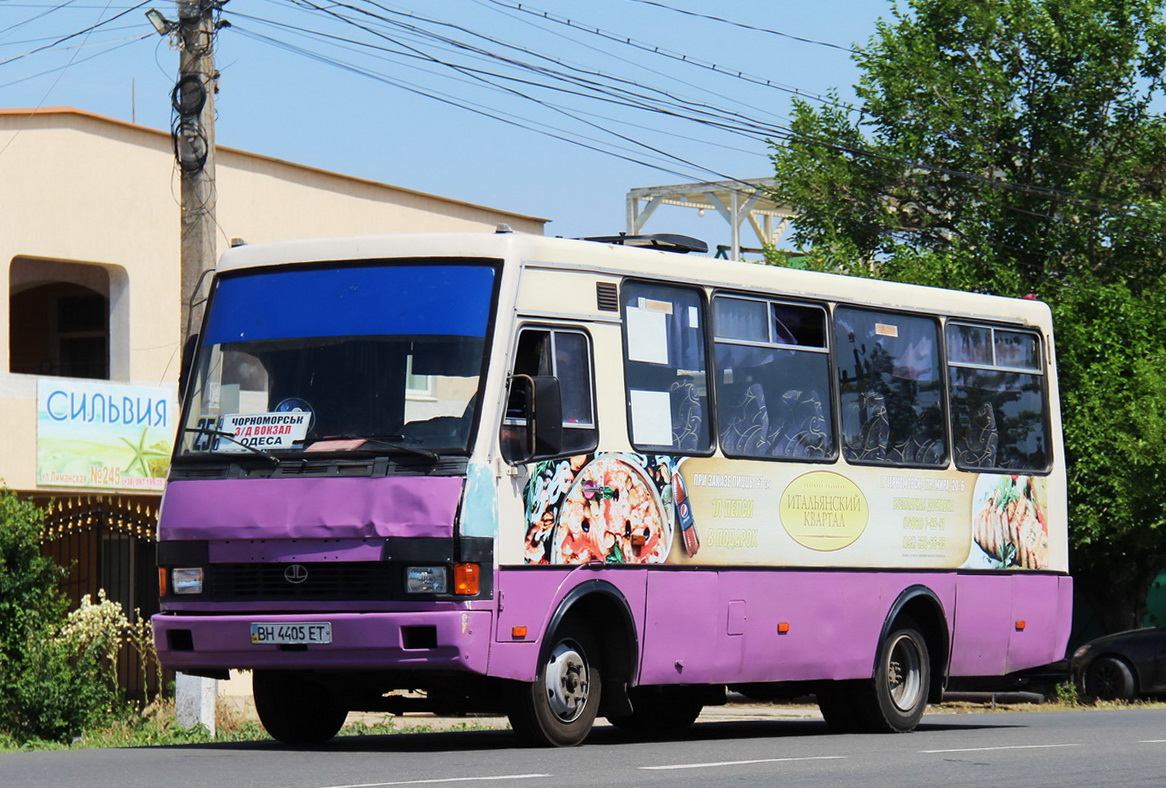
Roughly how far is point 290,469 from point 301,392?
1.68ft

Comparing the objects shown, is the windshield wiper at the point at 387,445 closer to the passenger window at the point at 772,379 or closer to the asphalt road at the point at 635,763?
the asphalt road at the point at 635,763

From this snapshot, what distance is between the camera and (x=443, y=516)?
11.4 metres

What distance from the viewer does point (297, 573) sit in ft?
38.4

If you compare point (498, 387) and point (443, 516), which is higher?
point (498, 387)

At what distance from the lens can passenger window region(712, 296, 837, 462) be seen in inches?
537

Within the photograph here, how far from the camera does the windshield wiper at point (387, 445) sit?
1150 cm

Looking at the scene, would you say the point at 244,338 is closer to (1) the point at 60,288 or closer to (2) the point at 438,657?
(2) the point at 438,657

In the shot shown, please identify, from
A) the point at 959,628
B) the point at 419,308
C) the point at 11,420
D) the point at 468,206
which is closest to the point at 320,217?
the point at 468,206

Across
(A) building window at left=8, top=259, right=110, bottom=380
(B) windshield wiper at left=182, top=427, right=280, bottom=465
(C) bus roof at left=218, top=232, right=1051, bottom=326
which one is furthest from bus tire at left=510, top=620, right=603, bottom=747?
(A) building window at left=8, top=259, right=110, bottom=380

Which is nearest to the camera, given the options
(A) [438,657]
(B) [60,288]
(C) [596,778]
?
(C) [596,778]

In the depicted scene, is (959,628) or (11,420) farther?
(11,420)

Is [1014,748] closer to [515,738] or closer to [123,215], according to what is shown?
[515,738]

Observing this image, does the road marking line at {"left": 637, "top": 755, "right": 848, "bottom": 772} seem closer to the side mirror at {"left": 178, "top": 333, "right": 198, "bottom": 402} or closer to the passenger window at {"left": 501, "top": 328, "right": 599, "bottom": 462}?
the passenger window at {"left": 501, "top": 328, "right": 599, "bottom": 462}

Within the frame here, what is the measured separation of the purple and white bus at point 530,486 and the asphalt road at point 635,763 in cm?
46
